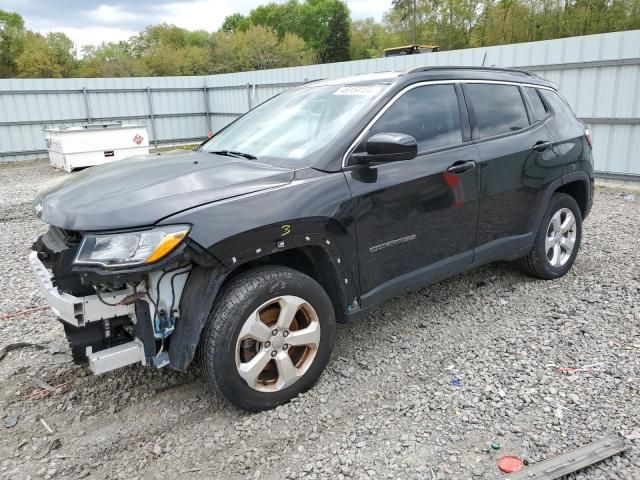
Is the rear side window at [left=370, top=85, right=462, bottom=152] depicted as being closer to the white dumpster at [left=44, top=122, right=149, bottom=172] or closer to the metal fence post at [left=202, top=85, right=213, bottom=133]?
the white dumpster at [left=44, top=122, right=149, bottom=172]

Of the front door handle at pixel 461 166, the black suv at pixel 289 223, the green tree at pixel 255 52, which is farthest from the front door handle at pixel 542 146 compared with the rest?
the green tree at pixel 255 52

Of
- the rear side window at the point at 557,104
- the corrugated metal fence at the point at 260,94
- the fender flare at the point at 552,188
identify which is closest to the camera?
the fender flare at the point at 552,188

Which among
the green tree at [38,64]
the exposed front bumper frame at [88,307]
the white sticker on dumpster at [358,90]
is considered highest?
the green tree at [38,64]

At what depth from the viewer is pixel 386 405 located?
2975mm

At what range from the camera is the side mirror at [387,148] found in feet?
9.54

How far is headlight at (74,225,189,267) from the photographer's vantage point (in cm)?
233

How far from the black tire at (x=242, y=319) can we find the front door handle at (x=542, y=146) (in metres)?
2.36

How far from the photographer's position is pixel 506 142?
13.1ft

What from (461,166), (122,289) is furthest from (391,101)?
(122,289)

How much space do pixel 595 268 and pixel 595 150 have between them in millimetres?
5736

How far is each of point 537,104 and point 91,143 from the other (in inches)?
425

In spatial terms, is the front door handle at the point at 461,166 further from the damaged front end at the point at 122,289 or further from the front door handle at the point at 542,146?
the damaged front end at the point at 122,289

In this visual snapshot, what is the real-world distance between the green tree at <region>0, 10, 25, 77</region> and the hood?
56.6 m

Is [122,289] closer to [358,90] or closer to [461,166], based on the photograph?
[358,90]
